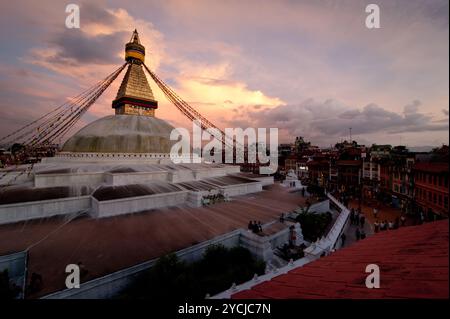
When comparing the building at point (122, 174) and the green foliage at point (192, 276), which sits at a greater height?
the building at point (122, 174)

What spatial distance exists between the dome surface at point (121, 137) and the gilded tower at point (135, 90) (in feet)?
5.50

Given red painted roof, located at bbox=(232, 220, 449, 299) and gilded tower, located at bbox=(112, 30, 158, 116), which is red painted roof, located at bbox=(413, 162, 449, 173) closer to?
red painted roof, located at bbox=(232, 220, 449, 299)

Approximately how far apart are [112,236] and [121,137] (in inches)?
448

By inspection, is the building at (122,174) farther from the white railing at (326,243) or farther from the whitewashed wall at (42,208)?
the white railing at (326,243)

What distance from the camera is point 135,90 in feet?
67.8

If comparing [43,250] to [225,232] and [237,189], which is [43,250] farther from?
[237,189]

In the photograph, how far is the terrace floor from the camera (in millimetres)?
5859

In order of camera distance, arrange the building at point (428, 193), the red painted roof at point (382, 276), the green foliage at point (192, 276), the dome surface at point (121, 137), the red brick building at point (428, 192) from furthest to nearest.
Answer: the dome surface at point (121, 137)
the building at point (428, 193)
the red brick building at point (428, 192)
the green foliage at point (192, 276)
the red painted roof at point (382, 276)

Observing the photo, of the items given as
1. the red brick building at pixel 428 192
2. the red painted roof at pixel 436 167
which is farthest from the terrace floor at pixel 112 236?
the red brick building at pixel 428 192

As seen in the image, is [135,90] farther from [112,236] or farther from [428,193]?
[428,193]

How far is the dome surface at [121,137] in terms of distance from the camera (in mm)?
16500

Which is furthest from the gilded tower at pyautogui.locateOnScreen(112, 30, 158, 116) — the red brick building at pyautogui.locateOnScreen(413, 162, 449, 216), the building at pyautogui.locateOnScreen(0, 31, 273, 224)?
the red brick building at pyautogui.locateOnScreen(413, 162, 449, 216)

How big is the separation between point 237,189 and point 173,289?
1025cm

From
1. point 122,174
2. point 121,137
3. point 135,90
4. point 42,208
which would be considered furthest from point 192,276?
point 135,90
